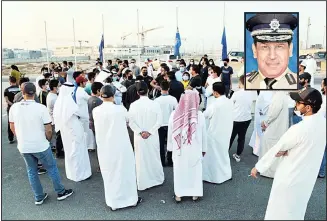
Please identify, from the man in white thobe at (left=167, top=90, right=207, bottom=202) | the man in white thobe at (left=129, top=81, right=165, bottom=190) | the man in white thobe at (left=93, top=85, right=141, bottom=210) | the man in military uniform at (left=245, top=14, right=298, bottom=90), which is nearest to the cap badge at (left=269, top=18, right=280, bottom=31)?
the man in military uniform at (left=245, top=14, right=298, bottom=90)

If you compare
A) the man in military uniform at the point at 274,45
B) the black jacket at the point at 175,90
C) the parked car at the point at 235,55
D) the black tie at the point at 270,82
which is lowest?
the black jacket at the point at 175,90

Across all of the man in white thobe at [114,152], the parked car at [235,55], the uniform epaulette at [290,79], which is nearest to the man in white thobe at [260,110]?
the uniform epaulette at [290,79]

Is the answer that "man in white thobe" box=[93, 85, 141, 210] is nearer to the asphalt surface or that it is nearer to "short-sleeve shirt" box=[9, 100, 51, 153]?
the asphalt surface

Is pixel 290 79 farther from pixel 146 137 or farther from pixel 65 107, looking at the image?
pixel 65 107

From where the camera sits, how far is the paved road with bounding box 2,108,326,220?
11.4 ft

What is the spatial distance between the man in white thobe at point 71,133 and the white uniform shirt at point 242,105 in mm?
2516

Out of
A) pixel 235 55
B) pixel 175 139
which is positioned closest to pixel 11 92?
pixel 175 139

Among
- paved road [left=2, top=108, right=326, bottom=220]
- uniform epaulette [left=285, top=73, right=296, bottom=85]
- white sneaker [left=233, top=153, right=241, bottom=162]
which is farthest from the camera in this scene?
white sneaker [left=233, top=153, right=241, bottom=162]

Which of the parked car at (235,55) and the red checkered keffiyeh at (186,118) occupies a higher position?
the parked car at (235,55)

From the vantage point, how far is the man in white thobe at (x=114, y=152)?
3.53 m

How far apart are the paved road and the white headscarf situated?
942 millimetres

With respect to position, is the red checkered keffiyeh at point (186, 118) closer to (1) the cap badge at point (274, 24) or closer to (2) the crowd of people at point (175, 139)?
(2) the crowd of people at point (175, 139)

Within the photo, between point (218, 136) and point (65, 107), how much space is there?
2.23 metres

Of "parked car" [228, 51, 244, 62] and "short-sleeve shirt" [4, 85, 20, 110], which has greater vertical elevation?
"parked car" [228, 51, 244, 62]
